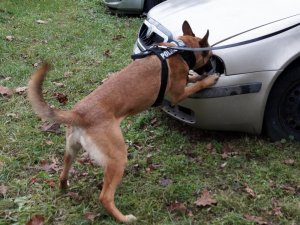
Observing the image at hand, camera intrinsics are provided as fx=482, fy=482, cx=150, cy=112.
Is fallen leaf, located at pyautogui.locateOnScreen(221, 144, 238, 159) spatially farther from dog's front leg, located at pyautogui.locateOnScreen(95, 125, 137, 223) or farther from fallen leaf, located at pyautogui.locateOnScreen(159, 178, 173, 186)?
dog's front leg, located at pyautogui.locateOnScreen(95, 125, 137, 223)

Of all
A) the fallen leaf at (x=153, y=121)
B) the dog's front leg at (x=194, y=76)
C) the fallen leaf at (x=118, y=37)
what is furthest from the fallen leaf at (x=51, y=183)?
the fallen leaf at (x=118, y=37)

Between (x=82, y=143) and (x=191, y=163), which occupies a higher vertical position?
(x=82, y=143)

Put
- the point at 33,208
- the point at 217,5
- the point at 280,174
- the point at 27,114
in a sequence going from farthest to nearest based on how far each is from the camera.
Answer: the point at 27,114 → the point at 217,5 → the point at 280,174 → the point at 33,208

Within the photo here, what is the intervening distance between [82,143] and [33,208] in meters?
0.67

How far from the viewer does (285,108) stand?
4109 mm

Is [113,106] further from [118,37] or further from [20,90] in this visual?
[118,37]

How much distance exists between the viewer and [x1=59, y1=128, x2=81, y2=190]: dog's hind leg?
3.48 meters

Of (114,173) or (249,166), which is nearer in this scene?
(114,173)

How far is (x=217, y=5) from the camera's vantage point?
4.38 meters

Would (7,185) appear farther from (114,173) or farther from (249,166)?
(249,166)

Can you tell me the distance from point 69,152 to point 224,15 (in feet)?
5.79

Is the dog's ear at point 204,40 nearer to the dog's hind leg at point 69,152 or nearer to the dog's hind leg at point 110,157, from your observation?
the dog's hind leg at point 110,157

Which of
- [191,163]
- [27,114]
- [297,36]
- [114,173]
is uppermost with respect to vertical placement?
[297,36]

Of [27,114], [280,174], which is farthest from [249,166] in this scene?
[27,114]
